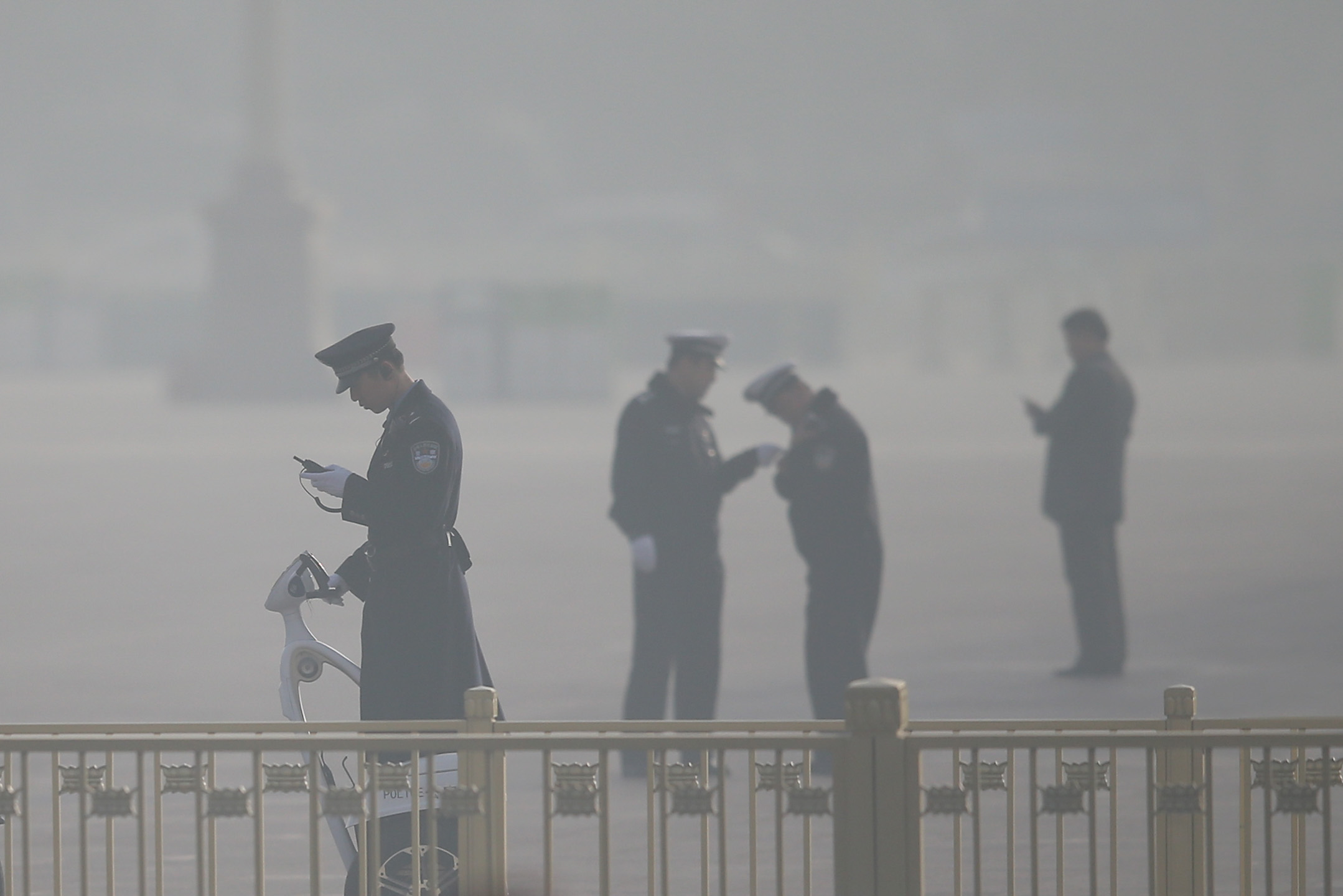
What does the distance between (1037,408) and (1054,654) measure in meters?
1.43

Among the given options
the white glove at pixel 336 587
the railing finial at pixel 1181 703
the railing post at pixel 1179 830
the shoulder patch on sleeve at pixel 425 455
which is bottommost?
the railing post at pixel 1179 830

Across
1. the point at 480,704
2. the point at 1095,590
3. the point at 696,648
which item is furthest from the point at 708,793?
the point at 1095,590

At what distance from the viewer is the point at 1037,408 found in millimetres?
10656

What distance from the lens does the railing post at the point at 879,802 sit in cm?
403

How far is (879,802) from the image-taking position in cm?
405

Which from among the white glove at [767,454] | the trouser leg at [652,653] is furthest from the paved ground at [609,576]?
the white glove at [767,454]

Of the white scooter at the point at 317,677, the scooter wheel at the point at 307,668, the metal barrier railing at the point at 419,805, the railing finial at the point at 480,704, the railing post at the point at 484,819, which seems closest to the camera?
the metal barrier railing at the point at 419,805

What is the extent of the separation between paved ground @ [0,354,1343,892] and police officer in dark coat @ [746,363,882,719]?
3.58 ft

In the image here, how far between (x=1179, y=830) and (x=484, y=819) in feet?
4.59

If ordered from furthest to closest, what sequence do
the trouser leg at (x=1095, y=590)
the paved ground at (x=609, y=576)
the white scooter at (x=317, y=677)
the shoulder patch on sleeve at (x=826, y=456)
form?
the trouser leg at (x=1095, y=590)
the paved ground at (x=609, y=576)
the shoulder patch on sleeve at (x=826, y=456)
the white scooter at (x=317, y=677)

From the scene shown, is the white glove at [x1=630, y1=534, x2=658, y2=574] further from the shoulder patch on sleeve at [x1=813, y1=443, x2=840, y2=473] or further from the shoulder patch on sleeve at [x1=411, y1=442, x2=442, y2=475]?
the shoulder patch on sleeve at [x1=411, y1=442, x2=442, y2=475]

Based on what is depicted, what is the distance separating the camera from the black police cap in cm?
536

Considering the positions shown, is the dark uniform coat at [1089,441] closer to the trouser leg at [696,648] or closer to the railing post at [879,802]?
the trouser leg at [696,648]

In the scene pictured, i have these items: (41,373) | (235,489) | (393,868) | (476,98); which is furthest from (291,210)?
(476,98)
